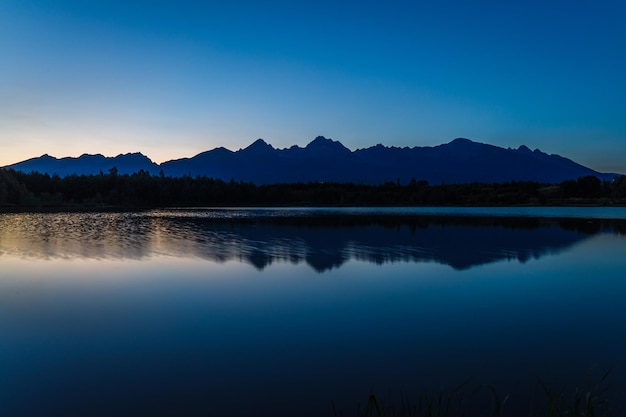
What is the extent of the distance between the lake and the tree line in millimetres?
94112

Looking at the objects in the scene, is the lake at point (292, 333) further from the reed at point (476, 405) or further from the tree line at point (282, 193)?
the tree line at point (282, 193)

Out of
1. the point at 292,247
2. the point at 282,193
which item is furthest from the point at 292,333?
the point at 282,193

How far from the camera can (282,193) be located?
13275 cm

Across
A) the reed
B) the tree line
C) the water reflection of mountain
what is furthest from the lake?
the tree line

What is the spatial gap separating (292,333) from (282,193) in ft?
409

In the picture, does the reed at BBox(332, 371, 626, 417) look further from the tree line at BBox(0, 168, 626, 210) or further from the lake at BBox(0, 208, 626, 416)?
the tree line at BBox(0, 168, 626, 210)

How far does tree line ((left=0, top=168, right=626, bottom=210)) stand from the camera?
4222 inches

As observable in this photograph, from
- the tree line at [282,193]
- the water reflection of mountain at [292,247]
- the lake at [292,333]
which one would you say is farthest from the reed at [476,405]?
the tree line at [282,193]

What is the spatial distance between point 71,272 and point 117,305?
18.5 feet

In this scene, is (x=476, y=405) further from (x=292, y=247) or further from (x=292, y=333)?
(x=292, y=247)

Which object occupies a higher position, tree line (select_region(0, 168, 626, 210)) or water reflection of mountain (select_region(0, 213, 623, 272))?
tree line (select_region(0, 168, 626, 210))

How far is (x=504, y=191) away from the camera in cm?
13112

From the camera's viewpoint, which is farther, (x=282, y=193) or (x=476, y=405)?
(x=282, y=193)

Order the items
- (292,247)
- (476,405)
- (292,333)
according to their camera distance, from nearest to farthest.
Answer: (476,405), (292,333), (292,247)
